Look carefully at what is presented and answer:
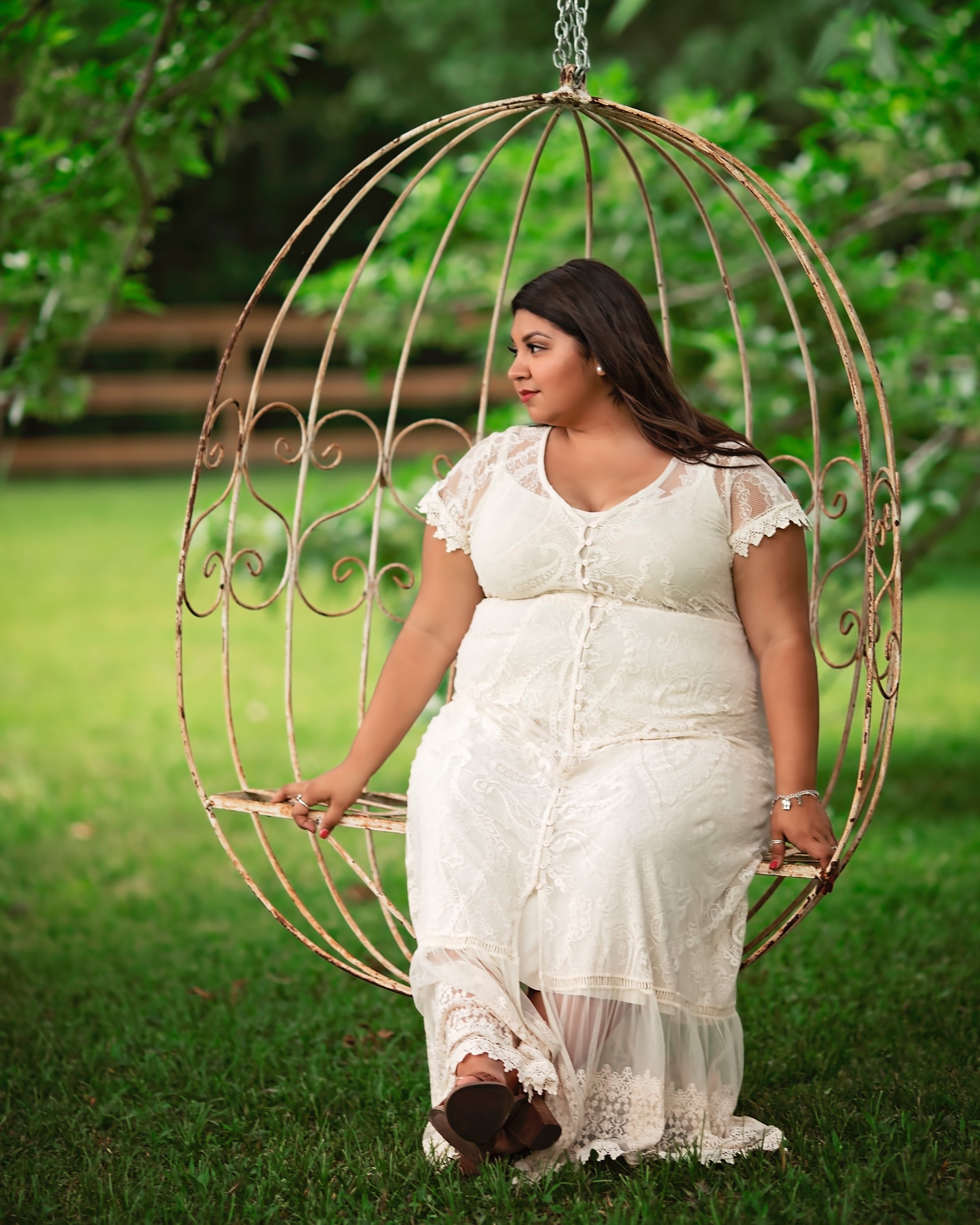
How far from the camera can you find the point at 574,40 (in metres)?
2.59

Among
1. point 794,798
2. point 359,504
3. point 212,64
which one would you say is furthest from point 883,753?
point 212,64

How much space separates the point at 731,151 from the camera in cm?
427

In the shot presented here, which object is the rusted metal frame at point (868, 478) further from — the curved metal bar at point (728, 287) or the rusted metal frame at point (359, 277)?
the rusted metal frame at point (359, 277)

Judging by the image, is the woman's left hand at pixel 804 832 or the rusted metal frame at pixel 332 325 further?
the rusted metal frame at pixel 332 325

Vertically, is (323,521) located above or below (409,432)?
below

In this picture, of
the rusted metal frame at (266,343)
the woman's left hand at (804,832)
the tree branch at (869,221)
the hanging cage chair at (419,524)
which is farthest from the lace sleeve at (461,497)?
the tree branch at (869,221)

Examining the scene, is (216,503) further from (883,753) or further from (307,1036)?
(883,753)

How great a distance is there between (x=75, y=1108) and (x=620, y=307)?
1.77 m

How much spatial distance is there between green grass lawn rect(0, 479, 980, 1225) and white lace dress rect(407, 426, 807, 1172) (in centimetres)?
17

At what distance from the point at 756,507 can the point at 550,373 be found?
1.41 feet

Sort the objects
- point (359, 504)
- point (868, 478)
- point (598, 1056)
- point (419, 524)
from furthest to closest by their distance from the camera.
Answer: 1. point (419, 524)
2. point (359, 504)
3. point (868, 478)
4. point (598, 1056)

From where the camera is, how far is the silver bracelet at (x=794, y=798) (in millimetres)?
2303

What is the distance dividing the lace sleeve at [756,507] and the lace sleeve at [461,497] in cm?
45

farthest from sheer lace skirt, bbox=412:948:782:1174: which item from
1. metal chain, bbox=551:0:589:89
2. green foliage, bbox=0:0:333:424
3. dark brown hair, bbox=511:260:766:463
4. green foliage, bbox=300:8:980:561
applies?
green foliage, bbox=300:8:980:561
